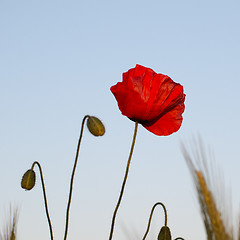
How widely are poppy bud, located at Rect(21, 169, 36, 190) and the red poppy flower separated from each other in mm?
305

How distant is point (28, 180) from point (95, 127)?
241 millimetres

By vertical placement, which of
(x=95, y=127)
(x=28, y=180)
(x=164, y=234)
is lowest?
(x=164, y=234)

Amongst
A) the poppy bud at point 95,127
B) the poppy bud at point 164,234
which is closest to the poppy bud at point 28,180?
the poppy bud at point 95,127

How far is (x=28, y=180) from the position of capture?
170cm

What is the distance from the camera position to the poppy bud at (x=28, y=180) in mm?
1688

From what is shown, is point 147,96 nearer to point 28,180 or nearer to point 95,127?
point 95,127

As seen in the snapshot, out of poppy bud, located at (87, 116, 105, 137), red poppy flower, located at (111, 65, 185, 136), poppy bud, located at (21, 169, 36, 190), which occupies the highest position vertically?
Answer: red poppy flower, located at (111, 65, 185, 136)

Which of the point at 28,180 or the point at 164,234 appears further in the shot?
the point at 28,180

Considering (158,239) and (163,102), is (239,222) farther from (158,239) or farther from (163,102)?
(163,102)

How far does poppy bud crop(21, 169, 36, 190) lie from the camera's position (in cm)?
169

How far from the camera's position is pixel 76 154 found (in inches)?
62.9

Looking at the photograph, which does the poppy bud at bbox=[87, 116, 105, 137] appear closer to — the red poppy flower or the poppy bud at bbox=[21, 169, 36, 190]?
the red poppy flower

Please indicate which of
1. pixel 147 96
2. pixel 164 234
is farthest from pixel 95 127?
pixel 164 234

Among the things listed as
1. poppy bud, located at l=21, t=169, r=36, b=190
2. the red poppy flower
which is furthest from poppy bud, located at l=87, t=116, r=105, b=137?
poppy bud, located at l=21, t=169, r=36, b=190
